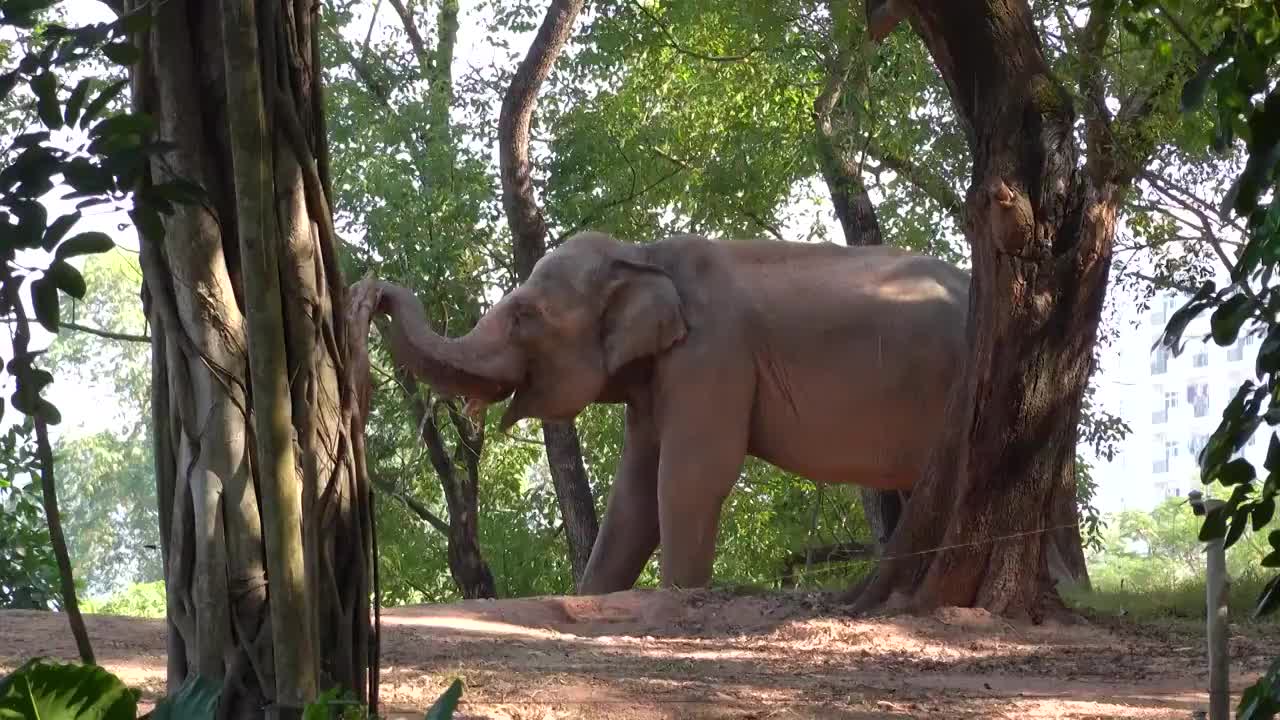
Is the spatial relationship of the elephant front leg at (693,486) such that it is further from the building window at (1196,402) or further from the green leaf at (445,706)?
the building window at (1196,402)

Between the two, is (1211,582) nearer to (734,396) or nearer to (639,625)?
(639,625)

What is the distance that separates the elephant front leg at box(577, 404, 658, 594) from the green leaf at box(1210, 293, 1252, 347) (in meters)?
8.05

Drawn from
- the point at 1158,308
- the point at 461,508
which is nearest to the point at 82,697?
the point at 461,508

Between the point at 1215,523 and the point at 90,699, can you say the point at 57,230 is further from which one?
the point at 1215,523

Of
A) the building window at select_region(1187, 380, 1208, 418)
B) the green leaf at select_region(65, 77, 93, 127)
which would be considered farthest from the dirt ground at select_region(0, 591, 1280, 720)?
the building window at select_region(1187, 380, 1208, 418)

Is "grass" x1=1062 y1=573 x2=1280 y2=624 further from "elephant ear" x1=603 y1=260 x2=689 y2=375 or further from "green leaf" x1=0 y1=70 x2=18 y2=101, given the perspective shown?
"green leaf" x1=0 y1=70 x2=18 y2=101

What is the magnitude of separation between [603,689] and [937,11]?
414cm

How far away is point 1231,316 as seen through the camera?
7.70 feet

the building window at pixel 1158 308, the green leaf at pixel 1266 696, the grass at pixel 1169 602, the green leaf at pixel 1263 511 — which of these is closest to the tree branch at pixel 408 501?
the grass at pixel 1169 602

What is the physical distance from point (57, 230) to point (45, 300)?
0.39ft

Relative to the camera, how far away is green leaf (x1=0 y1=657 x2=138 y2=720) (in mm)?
2533

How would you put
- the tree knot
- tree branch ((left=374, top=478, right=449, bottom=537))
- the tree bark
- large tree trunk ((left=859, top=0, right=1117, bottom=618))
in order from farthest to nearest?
1. tree branch ((left=374, top=478, right=449, bottom=537))
2. the tree bark
3. large tree trunk ((left=859, top=0, right=1117, bottom=618))
4. the tree knot

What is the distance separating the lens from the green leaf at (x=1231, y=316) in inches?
92.1

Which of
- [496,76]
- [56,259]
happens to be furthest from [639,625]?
[496,76]
